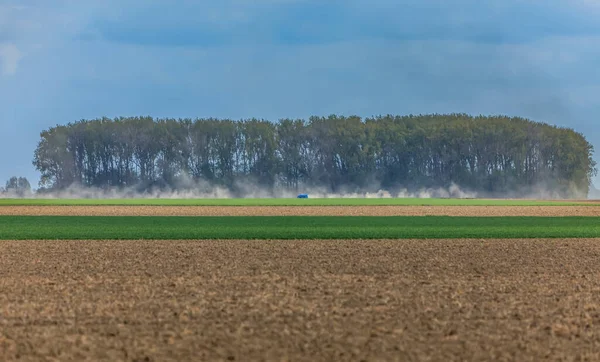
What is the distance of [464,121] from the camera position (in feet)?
399

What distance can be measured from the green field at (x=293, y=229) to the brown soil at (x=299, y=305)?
556cm

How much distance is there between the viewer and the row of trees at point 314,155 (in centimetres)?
11475

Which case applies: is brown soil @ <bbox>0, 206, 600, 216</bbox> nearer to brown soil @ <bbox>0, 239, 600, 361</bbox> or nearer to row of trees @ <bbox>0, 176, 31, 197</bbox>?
brown soil @ <bbox>0, 239, 600, 361</bbox>

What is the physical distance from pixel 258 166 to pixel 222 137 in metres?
7.44

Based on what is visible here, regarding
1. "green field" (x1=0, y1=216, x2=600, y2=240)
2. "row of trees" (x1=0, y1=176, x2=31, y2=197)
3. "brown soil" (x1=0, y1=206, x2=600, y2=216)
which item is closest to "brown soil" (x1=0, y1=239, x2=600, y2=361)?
"green field" (x1=0, y1=216, x2=600, y2=240)

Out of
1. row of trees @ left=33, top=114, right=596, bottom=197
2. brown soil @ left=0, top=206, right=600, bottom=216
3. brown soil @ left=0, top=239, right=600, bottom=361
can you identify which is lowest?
brown soil @ left=0, top=239, right=600, bottom=361

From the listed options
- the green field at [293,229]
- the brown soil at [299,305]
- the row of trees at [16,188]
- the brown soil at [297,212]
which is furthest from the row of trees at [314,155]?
Result: the brown soil at [299,305]

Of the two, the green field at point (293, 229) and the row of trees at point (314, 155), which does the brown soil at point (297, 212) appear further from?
the row of trees at point (314, 155)

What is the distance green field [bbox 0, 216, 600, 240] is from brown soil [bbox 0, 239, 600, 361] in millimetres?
5564

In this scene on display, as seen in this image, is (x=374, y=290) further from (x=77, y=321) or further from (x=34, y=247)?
(x=34, y=247)

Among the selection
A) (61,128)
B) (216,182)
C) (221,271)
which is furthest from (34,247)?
(61,128)

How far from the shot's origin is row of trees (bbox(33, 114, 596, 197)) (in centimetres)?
11475

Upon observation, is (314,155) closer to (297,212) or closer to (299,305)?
(297,212)

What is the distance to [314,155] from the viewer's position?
117562 mm
